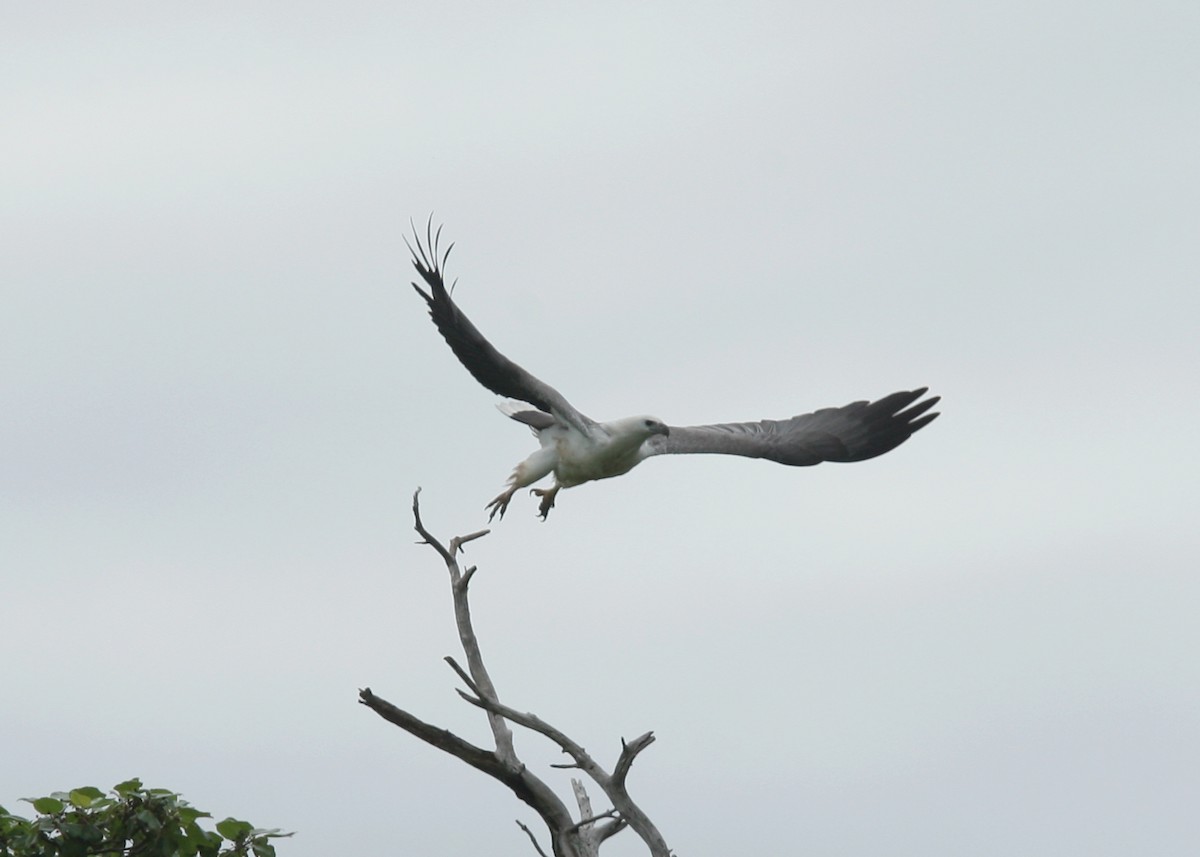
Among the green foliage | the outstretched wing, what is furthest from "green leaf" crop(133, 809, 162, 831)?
the outstretched wing

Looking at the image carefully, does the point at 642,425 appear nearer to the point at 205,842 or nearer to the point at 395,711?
the point at 395,711

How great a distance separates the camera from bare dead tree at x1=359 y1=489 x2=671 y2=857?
965cm

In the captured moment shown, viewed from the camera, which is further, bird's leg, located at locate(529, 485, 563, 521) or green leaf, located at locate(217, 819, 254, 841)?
bird's leg, located at locate(529, 485, 563, 521)

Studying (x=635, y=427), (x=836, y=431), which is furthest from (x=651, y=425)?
(x=836, y=431)

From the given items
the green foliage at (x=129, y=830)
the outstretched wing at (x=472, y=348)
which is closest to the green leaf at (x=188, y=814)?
the green foliage at (x=129, y=830)

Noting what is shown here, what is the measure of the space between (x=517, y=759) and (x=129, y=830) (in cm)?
284

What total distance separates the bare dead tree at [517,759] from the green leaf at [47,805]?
239cm

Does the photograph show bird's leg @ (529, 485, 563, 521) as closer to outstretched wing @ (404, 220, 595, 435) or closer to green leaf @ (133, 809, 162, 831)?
outstretched wing @ (404, 220, 595, 435)

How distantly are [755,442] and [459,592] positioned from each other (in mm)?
5706

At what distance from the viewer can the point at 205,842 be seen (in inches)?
315

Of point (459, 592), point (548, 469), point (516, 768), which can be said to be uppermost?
point (548, 469)

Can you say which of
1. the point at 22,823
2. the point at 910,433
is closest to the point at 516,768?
the point at 22,823

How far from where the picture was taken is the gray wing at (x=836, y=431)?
16.0 m

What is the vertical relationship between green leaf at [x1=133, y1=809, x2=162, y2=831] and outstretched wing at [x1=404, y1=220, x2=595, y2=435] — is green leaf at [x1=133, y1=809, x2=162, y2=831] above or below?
below
